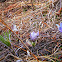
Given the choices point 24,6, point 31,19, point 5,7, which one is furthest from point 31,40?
point 5,7

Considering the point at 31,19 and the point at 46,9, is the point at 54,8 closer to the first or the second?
the point at 46,9

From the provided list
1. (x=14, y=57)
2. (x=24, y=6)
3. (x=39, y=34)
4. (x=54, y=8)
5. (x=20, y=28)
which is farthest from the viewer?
(x=24, y=6)

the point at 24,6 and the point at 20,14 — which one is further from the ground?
the point at 24,6

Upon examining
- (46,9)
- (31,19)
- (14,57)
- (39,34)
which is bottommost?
(14,57)

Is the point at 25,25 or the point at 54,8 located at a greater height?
the point at 54,8

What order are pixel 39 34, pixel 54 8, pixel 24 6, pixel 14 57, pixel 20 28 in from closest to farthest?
pixel 14 57
pixel 39 34
pixel 20 28
pixel 54 8
pixel 24 6

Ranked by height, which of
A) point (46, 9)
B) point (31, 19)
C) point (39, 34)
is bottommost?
point (39, 34)

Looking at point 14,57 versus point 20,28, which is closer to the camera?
point 14,57

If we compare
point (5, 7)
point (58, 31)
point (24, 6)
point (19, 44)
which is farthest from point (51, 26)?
point (5, 7)

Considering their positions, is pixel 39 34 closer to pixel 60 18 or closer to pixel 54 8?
pixel 60 18
